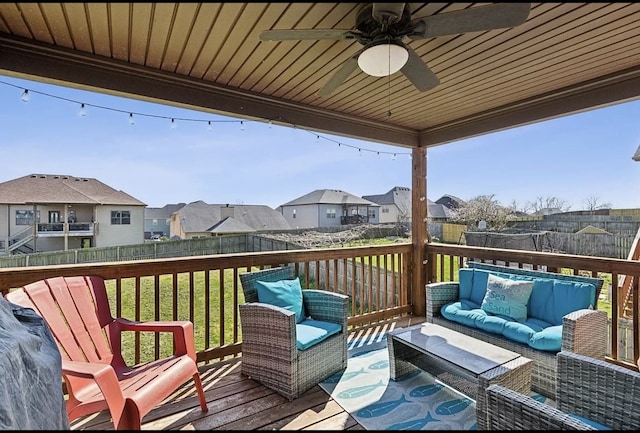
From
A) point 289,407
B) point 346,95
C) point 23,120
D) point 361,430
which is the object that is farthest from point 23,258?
point 346,95

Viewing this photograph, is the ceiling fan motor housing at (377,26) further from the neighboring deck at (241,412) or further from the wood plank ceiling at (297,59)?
the neighboring deck at (241,412)

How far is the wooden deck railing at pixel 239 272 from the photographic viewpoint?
260 centimetres

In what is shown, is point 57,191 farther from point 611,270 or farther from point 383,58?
point 611,270

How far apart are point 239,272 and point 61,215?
220 centimetres

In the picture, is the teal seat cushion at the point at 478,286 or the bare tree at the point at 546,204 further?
the bare tree at the point at 546,204

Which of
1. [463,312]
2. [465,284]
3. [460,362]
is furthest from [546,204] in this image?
[460,362]

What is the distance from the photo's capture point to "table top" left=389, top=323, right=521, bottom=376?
6.73 ft

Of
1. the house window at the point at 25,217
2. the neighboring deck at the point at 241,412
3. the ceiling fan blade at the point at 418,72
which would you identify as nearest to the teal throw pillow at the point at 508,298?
the neighboring deck at the point at 241,412

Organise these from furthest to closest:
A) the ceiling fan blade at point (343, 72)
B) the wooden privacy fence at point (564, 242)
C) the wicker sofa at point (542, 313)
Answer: the wooden privacy fence at point (564, 242) < the wicker sofa at point (542, 313) < the ceiling fan blade at point (343, 72)

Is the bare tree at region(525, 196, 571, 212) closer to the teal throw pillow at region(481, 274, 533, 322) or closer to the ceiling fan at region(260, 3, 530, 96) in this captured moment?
the teal throw pillow at region(481, 274, 533, 322)

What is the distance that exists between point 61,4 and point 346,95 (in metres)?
2.24

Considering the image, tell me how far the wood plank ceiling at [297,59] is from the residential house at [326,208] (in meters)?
8.16

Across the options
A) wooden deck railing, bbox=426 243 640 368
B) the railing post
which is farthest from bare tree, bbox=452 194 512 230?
wooden deck railing, bbox=426 243 640 368

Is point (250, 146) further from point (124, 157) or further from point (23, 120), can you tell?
point (23, 120)
